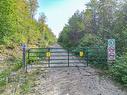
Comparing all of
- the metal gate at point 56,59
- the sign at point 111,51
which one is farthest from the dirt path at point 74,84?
the metal gate at point 56,59

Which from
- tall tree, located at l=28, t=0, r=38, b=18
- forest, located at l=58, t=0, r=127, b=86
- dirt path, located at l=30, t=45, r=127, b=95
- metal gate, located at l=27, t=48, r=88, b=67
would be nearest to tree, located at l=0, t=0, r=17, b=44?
forest, located at l=58, t=0, r=127, b=86

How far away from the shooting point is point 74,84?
49.5ft

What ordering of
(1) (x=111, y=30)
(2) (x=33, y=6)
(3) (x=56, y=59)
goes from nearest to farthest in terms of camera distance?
1. (3) (x=56, y=59)
2. (1) (x=111, y=30)
3. (2) (x=33, y=6)

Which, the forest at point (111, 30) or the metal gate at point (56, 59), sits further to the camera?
the metal gate at point (56, 59)

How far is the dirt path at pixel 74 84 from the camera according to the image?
13639 millimetres

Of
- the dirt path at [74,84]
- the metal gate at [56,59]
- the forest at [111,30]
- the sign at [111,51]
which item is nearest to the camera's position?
the dirt path at [74,84]

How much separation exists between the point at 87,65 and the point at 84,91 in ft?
28.0

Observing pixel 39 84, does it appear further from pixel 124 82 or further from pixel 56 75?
pixel 124 82

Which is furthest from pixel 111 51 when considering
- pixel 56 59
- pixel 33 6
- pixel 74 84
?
pixel 33 6

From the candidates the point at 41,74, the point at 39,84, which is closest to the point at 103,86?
the point at 39,84

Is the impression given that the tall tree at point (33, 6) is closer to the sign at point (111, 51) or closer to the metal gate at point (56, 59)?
the metal gate at point (56, 59)

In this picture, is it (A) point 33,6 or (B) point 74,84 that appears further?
(A) point 33,6

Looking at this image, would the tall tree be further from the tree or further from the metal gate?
the metal gate

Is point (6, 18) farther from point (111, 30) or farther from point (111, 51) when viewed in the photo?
point (111, 51)
